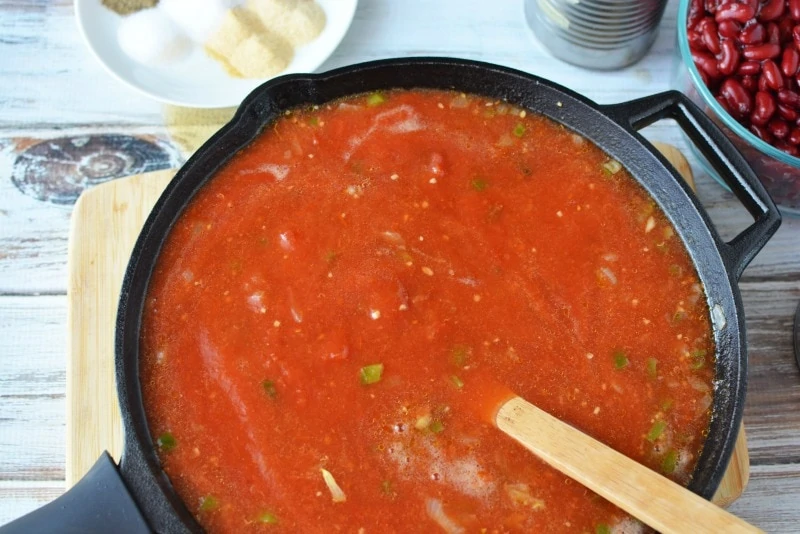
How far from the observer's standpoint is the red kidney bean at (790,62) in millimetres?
2164

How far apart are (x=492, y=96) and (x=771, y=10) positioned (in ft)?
2.69

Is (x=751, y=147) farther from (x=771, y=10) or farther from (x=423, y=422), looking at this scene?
(x=423, y=422)

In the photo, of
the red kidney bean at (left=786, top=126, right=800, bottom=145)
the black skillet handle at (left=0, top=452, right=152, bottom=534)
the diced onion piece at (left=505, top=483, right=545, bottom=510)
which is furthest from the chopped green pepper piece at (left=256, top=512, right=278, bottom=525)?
the red kidney bean at (left=786, top=126, right=800, bottom=145)

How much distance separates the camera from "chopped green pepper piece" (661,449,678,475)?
180 centimetres

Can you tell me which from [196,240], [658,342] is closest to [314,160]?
[196,240]

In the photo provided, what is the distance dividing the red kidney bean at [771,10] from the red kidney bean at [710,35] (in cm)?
12

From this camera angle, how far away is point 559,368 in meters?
1.85

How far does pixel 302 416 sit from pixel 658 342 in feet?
2.74

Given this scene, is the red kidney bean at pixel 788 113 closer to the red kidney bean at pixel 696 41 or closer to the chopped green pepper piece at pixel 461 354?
the red kidney bean at pixel 696 41

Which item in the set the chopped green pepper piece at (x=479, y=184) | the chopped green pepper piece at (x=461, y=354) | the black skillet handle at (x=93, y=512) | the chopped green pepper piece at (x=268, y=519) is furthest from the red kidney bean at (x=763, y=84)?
the black skillet handle at (x=93, y=512)

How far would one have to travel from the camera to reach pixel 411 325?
1856 millimetres

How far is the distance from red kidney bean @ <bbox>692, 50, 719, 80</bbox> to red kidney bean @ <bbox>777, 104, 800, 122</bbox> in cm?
19

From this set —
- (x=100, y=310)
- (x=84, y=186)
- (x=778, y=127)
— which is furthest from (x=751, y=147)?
(x=84, y=186)

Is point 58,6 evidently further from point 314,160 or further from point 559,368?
point 559,368
